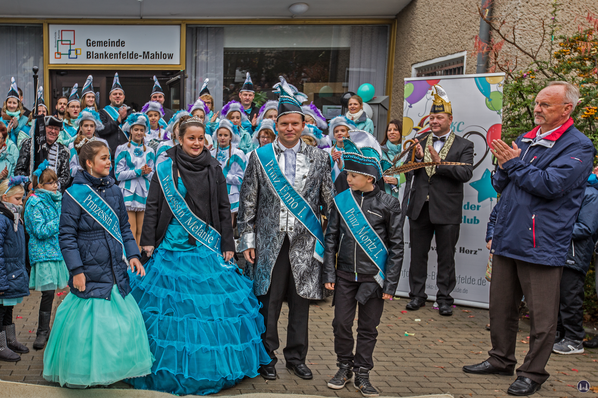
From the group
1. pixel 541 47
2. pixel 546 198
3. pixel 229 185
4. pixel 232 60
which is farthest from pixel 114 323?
pixel 232 60

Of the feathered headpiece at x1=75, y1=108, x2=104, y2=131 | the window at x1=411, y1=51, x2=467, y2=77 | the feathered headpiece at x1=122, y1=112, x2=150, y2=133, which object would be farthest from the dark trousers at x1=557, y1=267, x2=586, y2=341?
the feathered headpiece at x1=75, y1=108, x2=104, y2=131

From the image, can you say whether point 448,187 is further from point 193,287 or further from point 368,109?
A: point 368,109

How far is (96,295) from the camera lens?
3.57 m

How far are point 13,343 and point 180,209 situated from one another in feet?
6.40

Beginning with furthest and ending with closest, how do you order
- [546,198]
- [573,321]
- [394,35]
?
[394,35], [573,321], [546,198]

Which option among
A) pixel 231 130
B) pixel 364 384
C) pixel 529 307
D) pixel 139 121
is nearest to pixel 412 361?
pixel 364 384

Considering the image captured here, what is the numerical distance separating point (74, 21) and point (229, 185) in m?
6.93

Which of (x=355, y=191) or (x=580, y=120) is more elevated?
(x=580, y=120)

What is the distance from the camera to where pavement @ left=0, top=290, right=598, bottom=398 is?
13.0 feet

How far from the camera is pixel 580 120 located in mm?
5613

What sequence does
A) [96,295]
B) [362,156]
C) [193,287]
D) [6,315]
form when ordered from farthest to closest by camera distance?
1. [6,315]
2. [362,156]
3. [193,287]
4. [96,295]

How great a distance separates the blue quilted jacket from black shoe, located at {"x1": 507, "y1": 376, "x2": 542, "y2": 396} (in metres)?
3.77

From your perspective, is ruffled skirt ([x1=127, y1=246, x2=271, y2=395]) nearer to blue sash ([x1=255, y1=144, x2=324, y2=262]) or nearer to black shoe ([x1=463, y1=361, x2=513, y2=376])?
blue sash ([x1=255, y1=144, x2=324, y2=262])

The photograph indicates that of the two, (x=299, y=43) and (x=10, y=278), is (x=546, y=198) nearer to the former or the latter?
(x=10, y=278)
